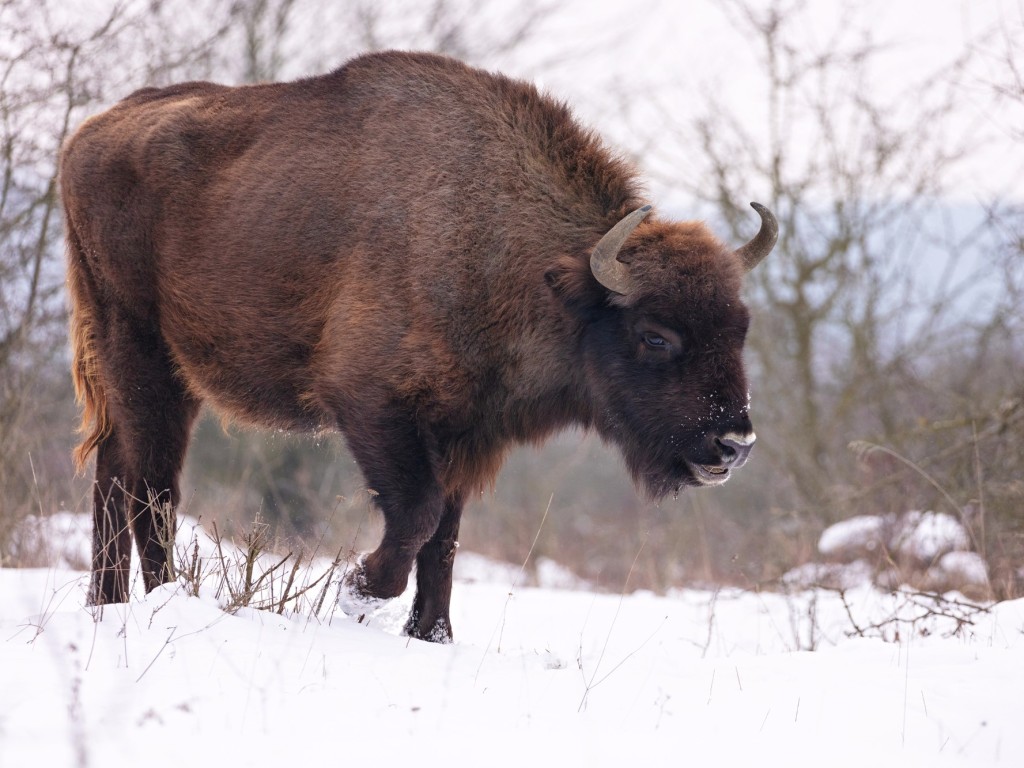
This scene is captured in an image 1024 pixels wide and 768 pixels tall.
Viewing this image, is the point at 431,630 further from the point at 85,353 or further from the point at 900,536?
the point at 900,536

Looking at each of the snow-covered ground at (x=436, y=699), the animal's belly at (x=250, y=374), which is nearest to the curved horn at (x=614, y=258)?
the animal's belly at (x=250, y=374)

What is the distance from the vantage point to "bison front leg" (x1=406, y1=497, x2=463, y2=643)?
4.92 metres

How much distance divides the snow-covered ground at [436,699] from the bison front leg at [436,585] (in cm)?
40

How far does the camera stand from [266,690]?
317 centimetres

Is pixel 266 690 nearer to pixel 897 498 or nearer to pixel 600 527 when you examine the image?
pixel 897 498

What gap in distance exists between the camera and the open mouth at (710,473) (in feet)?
15.2

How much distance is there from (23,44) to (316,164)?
2.93m

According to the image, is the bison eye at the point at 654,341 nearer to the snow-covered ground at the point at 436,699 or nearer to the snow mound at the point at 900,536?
the snow-covered ground at the point at 436,699

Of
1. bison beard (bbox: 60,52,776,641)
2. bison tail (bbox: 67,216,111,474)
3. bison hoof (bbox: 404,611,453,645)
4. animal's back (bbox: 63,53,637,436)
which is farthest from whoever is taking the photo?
bison tail (bbox: 67,216,111,474)

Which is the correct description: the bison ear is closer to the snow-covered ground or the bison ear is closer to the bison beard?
the bison beard

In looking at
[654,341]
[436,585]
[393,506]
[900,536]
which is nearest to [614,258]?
[654,341]

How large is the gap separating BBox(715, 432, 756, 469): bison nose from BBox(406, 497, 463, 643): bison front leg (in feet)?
4.19

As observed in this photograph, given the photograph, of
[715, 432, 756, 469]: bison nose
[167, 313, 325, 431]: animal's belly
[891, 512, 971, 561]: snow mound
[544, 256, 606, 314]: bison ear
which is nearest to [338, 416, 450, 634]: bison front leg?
[167, 313, 325, 431]: animal's belly

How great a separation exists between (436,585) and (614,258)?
1717mm
